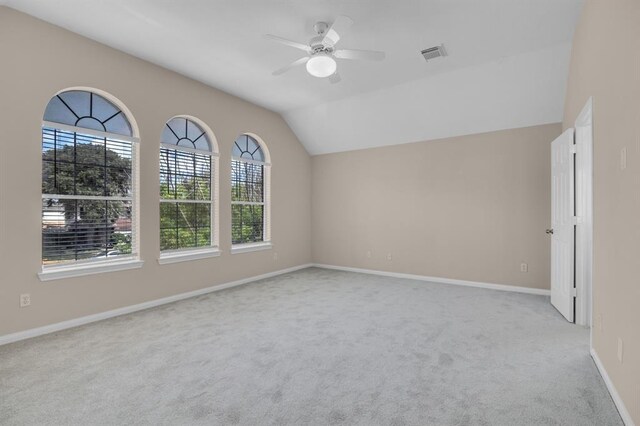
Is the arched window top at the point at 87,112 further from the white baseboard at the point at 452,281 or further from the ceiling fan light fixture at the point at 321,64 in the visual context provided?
the white baseboard at the point at 452,281

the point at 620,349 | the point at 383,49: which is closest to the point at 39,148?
the point at 383,49

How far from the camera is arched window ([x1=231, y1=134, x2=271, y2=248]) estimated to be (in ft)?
17.5

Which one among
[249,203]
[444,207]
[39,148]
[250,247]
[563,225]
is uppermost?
[39,148]

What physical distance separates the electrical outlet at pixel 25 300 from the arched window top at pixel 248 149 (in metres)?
3.11

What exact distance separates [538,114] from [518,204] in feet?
4.20

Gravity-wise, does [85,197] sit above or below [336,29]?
below

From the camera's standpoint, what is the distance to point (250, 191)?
561 cm

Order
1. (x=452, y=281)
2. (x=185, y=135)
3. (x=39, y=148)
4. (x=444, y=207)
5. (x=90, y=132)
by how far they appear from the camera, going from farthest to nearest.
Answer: (x=444, y=207) → (x=452, y=281) → (x=185, y=135) → (x=90, y=132) → (x=39, y=148)

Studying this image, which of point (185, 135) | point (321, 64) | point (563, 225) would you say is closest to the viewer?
point (321, 64)

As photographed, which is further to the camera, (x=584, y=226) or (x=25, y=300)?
(x=584, y=226)

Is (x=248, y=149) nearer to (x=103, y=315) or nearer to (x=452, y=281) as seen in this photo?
(x=103, y=315)

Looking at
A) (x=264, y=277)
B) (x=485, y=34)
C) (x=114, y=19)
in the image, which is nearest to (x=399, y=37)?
(x=485, y=34)

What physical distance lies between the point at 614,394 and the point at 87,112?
202 inches

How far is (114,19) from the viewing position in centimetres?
310
